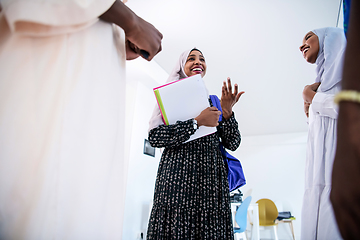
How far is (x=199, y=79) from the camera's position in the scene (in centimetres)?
104

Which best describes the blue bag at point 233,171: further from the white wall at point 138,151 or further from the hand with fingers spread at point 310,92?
the white wall at point 138,151

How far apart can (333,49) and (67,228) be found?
128 centimetres

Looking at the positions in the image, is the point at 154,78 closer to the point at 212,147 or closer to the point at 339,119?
the point at 212,147

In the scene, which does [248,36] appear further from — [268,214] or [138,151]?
[268,214]

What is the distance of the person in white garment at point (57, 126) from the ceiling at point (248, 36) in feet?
8.05

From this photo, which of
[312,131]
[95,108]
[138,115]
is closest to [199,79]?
[312,131]

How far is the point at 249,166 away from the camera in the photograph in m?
6.66

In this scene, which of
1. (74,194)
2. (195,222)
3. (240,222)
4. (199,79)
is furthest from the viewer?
(240,222)

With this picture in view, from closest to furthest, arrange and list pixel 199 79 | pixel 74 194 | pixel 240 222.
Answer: pixel 74 194 < pixel 199 79 < pixel 240 222

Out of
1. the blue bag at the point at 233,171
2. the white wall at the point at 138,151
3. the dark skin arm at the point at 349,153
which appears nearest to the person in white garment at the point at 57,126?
the dark skin arm at the point at 349,153

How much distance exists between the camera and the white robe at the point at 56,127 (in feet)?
1.05

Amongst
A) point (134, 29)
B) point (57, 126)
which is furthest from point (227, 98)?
point (57, 126)

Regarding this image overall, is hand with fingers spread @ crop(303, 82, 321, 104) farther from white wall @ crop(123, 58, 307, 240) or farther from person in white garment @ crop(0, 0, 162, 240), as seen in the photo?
white wall @ crop(123, 58, 307, 240)

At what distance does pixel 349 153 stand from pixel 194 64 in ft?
4.00
